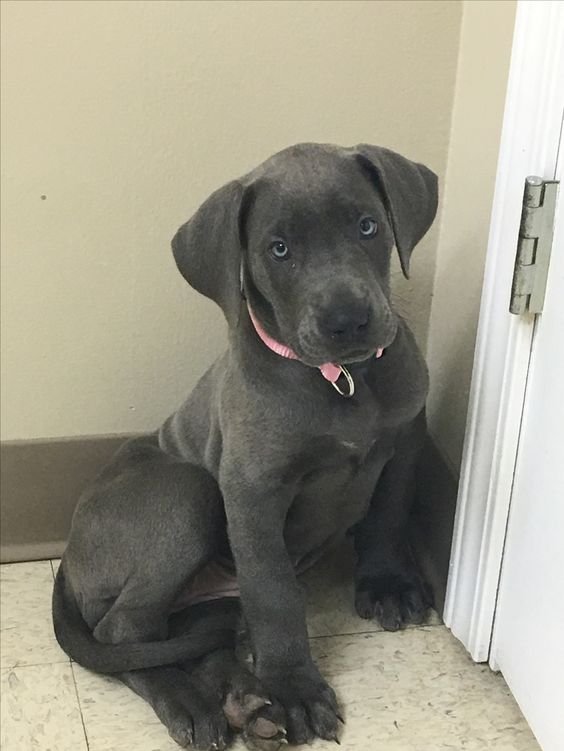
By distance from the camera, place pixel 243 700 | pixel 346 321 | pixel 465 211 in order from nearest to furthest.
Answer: pixel 346 321 → pixel 243 700 → pixel 465 211

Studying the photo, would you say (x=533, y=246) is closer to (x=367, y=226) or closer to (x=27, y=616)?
(x=367, y=226)

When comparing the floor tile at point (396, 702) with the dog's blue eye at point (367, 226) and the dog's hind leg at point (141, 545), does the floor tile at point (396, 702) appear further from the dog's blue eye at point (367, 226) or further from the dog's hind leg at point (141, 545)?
the dog's blue eye at point (367, 226)

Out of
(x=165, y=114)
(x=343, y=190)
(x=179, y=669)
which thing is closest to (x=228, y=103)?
(x=165, y=114)

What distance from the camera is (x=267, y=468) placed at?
5.07ft

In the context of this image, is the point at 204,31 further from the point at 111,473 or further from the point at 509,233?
the point at 111,473

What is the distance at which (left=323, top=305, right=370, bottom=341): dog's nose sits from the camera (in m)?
1.36

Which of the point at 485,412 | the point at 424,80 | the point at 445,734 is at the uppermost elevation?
the point at 424,80

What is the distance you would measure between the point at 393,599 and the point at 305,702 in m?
0.31

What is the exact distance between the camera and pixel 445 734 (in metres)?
1.58

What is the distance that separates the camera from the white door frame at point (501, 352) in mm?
1397

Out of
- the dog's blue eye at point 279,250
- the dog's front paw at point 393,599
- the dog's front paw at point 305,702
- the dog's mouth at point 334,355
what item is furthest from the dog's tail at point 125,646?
the dog's blue eye at point 279,250

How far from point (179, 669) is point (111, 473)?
347 millimetres

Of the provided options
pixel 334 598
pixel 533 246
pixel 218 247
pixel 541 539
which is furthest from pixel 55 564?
pixel 533 246

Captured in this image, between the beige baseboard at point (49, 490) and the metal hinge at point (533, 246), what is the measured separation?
1.75 ft
